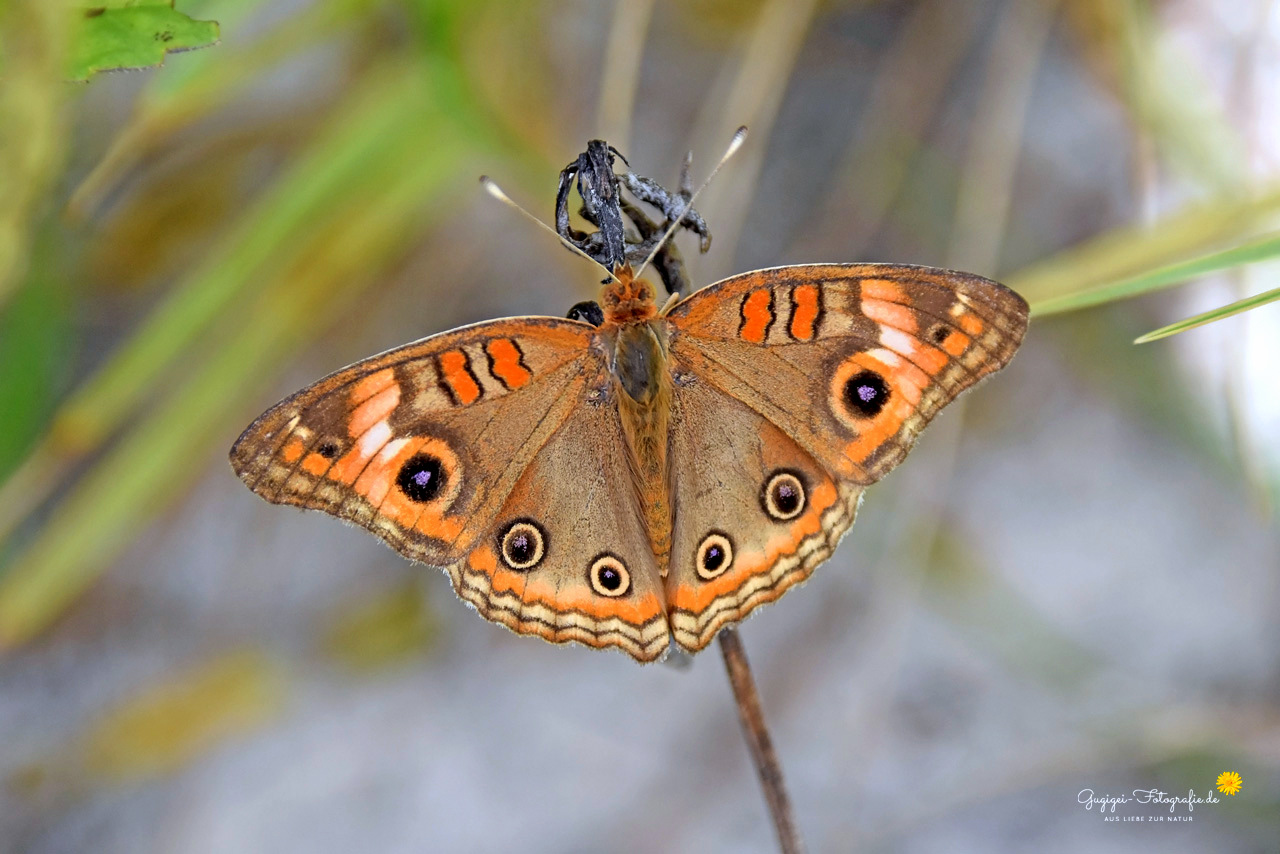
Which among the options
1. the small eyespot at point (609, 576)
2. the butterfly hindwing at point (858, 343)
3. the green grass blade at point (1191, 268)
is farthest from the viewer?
the small eyespot at point (609, 576)

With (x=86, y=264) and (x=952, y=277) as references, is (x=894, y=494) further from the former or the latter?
(x=86, y=264)

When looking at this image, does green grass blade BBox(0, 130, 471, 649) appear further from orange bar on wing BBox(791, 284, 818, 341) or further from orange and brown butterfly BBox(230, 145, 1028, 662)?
orange bar on wing BBox(791, 284, 818, 341)

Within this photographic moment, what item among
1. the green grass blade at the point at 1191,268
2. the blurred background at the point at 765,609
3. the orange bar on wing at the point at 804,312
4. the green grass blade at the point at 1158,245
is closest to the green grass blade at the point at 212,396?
the blurred background at the point at 765,609

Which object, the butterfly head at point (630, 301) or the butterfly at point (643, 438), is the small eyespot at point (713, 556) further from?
the butterfly head at point (630, 301)

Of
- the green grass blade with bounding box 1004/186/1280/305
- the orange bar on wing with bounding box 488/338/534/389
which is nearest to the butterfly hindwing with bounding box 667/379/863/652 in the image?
the orange bar on wing with bounding box 488/338/534/389

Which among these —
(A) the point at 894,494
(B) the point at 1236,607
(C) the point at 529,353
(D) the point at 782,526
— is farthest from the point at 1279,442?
(C) the point at 529,353

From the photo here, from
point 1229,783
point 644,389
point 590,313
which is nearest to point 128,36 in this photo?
point 590,313
